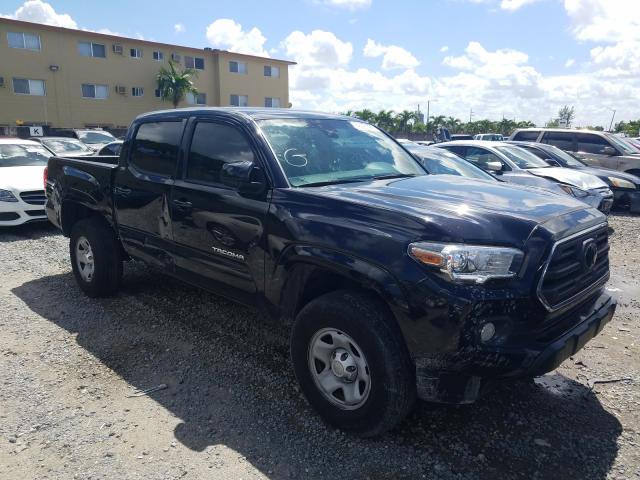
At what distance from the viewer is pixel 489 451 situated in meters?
2.88

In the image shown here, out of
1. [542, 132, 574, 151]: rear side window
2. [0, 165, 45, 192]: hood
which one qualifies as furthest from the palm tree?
[0, 165, 45, 192]: hood

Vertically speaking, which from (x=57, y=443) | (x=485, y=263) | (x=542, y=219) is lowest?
(x=57, y=443)

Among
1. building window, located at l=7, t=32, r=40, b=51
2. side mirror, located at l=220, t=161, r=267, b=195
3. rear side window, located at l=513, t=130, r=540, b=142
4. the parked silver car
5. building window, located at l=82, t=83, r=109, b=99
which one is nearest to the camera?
side mirror, located at l=220, t=161, r=267, b=195

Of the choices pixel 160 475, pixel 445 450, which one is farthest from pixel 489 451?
pixel 160 475

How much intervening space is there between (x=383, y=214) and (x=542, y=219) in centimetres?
87

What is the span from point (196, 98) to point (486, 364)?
4205cm

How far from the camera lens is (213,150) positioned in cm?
386

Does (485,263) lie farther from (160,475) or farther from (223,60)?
(223,60)

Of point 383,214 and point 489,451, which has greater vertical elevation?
point 383,214

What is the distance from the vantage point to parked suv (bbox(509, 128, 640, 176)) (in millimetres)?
12594

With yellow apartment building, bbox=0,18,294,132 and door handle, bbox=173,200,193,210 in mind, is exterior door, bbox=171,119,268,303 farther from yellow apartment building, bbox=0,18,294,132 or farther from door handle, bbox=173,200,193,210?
yellow apartment building, bbox=0,18,294,132

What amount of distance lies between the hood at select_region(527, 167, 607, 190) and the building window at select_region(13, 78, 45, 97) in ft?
111

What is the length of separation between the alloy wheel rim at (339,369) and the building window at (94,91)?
124ft

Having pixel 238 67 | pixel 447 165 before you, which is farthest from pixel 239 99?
pixel 447 165
